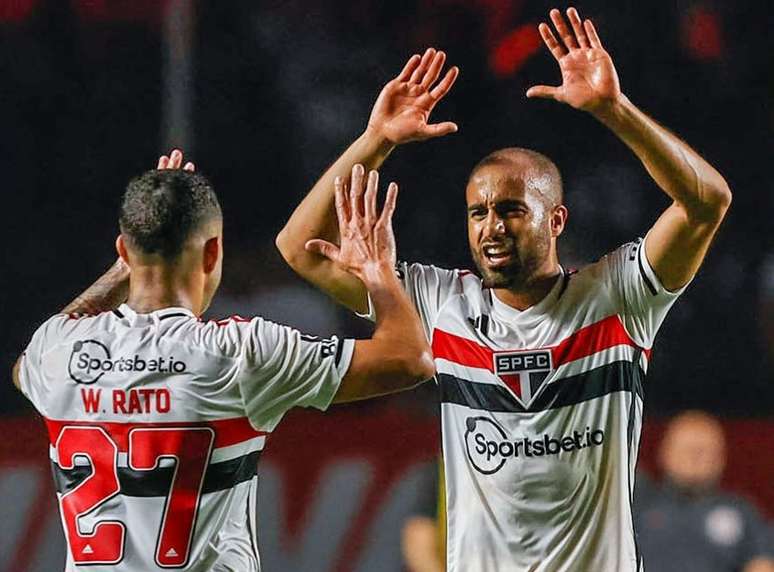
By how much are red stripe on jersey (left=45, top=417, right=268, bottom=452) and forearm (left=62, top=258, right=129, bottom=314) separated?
0.50 m

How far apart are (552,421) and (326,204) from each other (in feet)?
2.85

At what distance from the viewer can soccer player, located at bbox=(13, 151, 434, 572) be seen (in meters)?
3.08

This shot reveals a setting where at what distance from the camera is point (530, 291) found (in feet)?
13.5

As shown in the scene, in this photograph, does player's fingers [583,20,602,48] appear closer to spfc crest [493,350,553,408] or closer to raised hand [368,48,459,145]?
raised hand [368,48,459,145]

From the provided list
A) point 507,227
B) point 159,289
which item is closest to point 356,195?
point 159,289

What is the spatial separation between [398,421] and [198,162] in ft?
5.96

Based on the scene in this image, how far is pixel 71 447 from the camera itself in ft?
10.3

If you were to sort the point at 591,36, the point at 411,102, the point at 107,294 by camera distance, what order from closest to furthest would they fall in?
the point at 107,294 → the point at 591,36 → the point at 411,102

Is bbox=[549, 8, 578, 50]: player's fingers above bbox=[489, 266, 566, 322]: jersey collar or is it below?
above

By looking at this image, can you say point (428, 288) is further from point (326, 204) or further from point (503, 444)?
point (503, 444)

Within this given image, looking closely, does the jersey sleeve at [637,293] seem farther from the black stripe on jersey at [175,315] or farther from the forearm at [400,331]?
the black stripe on jersey at [175,315]

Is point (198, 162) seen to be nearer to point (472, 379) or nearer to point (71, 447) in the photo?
point (472, 379)

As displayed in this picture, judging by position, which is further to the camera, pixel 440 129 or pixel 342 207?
pixel 440 129

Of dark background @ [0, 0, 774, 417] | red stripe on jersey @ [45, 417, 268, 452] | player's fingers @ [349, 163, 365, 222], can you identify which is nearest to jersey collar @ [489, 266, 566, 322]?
player's fingers @ [349, 163, 365, 222]
